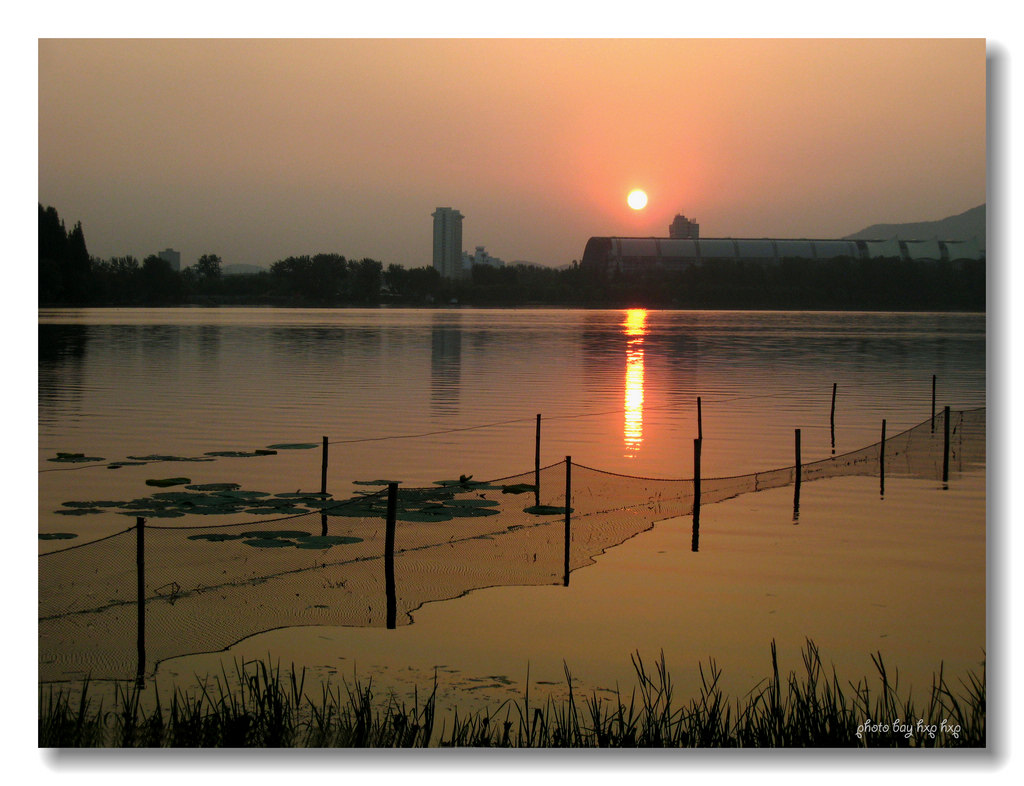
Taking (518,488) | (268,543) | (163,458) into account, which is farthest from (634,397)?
(268,543)

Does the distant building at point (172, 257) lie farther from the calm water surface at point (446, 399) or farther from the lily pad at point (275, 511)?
the lily pad at point (275, 511)

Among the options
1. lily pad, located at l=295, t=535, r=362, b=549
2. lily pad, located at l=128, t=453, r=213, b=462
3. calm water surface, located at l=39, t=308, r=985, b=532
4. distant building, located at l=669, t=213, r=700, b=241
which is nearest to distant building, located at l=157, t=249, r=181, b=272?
calm water surface, located at l=39, t=308, r=985, b=532

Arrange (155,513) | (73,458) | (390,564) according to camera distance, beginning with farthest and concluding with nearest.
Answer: (73,458) < (155,513) < (390,564)

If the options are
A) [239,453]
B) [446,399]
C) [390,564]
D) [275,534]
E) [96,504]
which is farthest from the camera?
[446,399]

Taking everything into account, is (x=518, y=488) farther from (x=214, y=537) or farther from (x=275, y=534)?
(x=214, y=537)

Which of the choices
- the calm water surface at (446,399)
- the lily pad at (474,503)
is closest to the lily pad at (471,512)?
the lily pad at (474,503)
